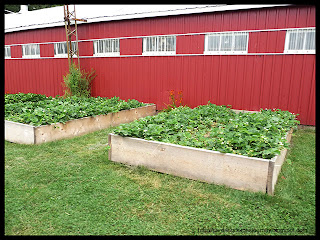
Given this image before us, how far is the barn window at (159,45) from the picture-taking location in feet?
25.1

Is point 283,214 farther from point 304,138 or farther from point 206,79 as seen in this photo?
point 206,79

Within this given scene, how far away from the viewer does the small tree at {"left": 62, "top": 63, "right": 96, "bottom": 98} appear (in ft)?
28.9

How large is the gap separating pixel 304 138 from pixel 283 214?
3.29m

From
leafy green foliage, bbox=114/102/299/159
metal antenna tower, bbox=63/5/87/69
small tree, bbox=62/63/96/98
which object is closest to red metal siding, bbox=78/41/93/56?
metal antenna tower, bbox=63/5/87/69

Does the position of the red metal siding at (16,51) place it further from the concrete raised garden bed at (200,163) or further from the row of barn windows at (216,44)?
the concrete raised garden bed at (200,163)

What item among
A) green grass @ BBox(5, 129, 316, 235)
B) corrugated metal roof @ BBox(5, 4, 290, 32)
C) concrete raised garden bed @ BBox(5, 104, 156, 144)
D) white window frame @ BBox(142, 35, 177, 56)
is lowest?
green grass @ BBox(5, 129, 316, 235)

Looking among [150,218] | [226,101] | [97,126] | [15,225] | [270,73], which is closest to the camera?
[15,225]

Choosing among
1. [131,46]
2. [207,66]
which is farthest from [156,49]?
[207,66]

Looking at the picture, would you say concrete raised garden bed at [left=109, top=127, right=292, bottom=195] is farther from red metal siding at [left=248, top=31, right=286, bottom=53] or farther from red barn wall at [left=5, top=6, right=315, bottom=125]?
red metal siding at [left=248, top=31, right=286, bottom=53]

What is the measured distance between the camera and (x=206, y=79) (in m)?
7.27

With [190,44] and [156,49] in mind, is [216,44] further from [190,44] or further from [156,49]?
[156,49]

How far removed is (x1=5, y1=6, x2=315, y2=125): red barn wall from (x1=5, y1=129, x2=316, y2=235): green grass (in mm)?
2920

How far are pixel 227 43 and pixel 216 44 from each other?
1.01ft

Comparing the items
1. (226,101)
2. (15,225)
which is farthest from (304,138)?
(15,225)
